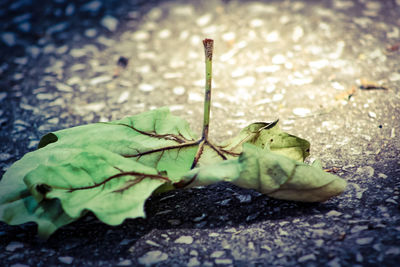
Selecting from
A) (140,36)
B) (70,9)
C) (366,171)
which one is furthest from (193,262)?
(70,9)

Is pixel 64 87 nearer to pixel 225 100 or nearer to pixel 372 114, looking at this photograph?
pixel 225 100

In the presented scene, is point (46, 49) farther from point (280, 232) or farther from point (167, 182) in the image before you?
point (280, 232)

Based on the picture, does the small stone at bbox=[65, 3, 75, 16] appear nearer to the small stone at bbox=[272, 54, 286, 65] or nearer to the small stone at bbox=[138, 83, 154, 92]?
the small stone at bbox=[138, 83, 154, 92]

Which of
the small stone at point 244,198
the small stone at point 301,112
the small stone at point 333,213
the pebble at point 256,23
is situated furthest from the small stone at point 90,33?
the small stone at point 333,213

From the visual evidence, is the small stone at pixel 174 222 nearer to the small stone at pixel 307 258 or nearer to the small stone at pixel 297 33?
the small stone at pixel 307 258

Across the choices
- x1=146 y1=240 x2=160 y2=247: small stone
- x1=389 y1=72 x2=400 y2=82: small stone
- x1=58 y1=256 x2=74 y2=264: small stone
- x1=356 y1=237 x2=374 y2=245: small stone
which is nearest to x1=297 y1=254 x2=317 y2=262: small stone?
x1=356 y1=237 x2=374 y2=245: small stone

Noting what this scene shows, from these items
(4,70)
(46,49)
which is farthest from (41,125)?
(46,49)
